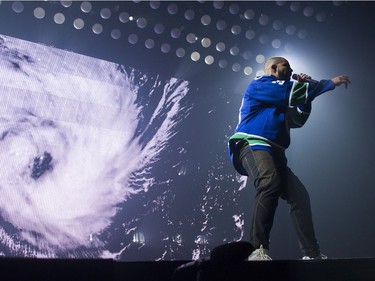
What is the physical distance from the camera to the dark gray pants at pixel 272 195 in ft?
6.93

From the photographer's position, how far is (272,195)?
2.16 meters

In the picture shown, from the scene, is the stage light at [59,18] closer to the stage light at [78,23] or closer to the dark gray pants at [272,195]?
the stage light at [78,23]

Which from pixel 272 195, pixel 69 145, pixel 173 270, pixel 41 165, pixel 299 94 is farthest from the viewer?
pixel 69 145

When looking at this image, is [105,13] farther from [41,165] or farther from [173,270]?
[173,270]

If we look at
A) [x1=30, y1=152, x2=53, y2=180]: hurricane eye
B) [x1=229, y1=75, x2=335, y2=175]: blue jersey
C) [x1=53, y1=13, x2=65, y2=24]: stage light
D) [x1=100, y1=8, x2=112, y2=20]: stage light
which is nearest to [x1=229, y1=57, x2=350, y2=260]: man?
[x1=229, y1=75, x2=335, y2=175]: blue jersey

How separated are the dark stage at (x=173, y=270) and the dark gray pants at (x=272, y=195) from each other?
509 mm

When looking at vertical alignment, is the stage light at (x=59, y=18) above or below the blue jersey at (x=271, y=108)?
above

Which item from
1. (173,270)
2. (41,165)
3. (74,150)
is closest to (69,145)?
(74,150)

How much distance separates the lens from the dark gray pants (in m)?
2.11

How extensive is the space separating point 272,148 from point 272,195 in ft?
0.98

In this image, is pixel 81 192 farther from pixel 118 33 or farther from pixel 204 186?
pixel 118 33

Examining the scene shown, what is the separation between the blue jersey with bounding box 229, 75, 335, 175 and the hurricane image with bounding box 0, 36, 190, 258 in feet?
5.80

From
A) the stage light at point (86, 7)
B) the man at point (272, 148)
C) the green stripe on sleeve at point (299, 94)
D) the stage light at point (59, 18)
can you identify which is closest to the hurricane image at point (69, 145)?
the stage light at point (59, 18)

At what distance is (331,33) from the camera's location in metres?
4.54
